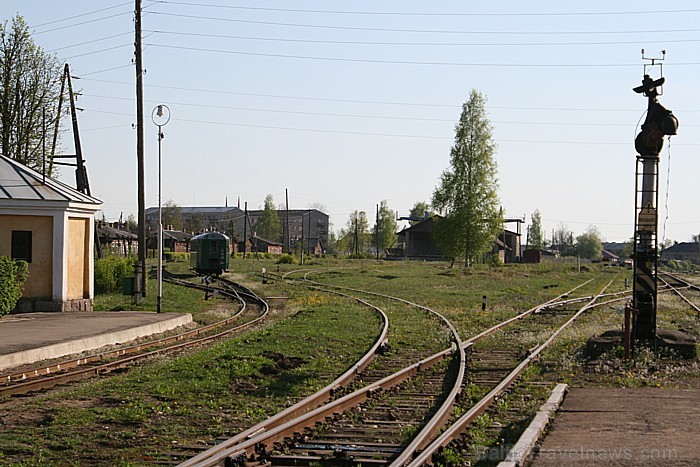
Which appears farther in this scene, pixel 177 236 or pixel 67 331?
pixel 177 236

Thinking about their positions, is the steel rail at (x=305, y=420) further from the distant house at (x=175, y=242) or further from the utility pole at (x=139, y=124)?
the distant house at (x=175, y=242)

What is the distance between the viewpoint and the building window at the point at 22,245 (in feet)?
79.3

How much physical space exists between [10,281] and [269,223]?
423 ft

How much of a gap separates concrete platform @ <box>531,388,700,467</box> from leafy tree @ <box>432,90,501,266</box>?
57.4m

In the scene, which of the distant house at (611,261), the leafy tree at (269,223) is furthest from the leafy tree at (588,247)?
the leafy tree at (269,223)

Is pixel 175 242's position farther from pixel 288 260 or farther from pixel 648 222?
pixel 648 222

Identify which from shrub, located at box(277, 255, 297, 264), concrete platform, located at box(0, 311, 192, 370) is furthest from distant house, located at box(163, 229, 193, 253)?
concrete platform, located at box(0, 311, 192, 370)

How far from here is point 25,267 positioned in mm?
23141

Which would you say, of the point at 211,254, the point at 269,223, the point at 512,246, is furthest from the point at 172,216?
the point at 211,254

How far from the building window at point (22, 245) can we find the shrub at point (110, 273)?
311 inches

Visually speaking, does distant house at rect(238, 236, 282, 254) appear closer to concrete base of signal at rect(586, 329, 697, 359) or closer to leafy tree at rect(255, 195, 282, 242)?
leafy tree at rect(255, 195, 282, 242)

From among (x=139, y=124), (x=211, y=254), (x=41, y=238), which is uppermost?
(x=139, y=124)

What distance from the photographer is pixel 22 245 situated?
2423 cm

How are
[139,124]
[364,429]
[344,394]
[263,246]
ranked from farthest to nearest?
1. [263,246]
2. [139,124]
3. [344,394]
4. [364,429]
